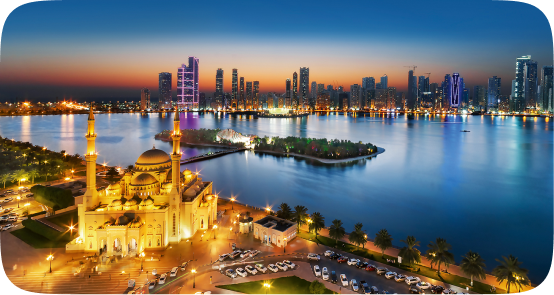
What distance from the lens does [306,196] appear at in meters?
9.16

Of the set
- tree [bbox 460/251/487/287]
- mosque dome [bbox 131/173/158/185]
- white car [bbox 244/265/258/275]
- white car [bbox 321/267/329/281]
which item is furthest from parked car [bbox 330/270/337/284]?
mosque dome [bbox 131/173/158/185]

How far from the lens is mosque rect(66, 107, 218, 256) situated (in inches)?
173

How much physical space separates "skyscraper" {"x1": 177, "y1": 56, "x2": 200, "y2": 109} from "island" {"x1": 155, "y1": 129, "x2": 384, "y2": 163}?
104 feet

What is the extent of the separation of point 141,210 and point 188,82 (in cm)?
4921

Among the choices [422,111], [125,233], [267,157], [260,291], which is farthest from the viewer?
[422,111]

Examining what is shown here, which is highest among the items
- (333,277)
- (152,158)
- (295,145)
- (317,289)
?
(152,158)

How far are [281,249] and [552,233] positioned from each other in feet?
21.1

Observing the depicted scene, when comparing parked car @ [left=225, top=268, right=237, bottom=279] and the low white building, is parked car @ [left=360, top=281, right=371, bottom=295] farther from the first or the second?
parked car @ [left=225, top=268, right=237, bottom=279]

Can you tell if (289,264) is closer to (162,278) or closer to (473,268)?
(162,278)

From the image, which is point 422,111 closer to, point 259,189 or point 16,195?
point 259,189

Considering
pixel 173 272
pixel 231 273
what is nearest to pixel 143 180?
pixel 173 272

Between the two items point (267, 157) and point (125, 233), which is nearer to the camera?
point (125, 233)

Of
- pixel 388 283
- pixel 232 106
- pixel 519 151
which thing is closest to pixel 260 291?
pixel 388 283

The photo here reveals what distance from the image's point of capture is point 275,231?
4.84 meters
